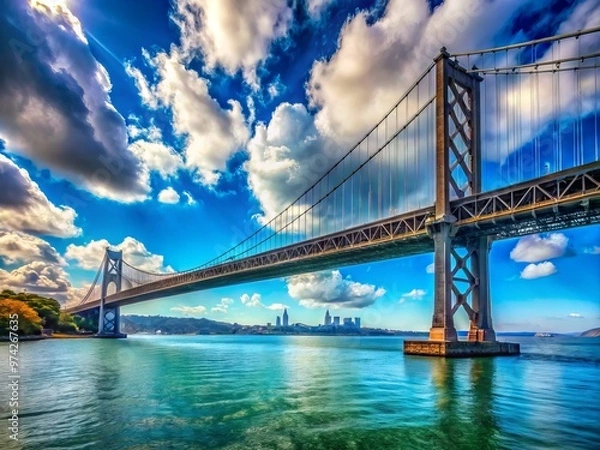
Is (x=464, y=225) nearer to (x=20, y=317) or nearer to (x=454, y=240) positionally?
(x=454, y=240)

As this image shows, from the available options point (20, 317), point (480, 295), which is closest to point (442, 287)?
point (480, 295)

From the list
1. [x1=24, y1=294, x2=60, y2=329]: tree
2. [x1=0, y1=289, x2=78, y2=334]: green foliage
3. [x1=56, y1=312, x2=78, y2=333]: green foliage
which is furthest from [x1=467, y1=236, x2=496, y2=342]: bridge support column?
[x1=56, y1=312, x2=78, y2=333]: green foliage

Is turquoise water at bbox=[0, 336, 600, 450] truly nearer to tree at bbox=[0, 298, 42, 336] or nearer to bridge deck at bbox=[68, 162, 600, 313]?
bridge deck at bbox=[68, 162, 600, 313]

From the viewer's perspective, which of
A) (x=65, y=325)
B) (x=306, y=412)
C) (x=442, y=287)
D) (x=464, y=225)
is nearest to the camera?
(x=306, y=412)

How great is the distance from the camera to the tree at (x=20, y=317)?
5238cm

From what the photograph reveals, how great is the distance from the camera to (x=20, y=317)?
55.8 m

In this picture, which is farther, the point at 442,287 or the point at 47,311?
the point at 47,311

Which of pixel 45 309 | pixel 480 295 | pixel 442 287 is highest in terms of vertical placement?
pixel 442 287

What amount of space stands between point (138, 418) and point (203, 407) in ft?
6.78

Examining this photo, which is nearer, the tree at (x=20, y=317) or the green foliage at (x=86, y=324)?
the tree at (x=20, y=317)

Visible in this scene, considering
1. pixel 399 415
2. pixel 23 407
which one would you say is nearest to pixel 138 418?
pixel 23 407

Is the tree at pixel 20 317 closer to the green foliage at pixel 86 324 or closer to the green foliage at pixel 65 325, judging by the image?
the green foliage at pixel 65 325

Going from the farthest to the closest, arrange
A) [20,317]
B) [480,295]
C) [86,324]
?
1. [86,324]
2. [20,317]
3. [480,295]

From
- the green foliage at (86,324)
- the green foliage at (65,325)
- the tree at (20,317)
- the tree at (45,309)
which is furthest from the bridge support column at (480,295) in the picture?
the green foliage at (86,324)
